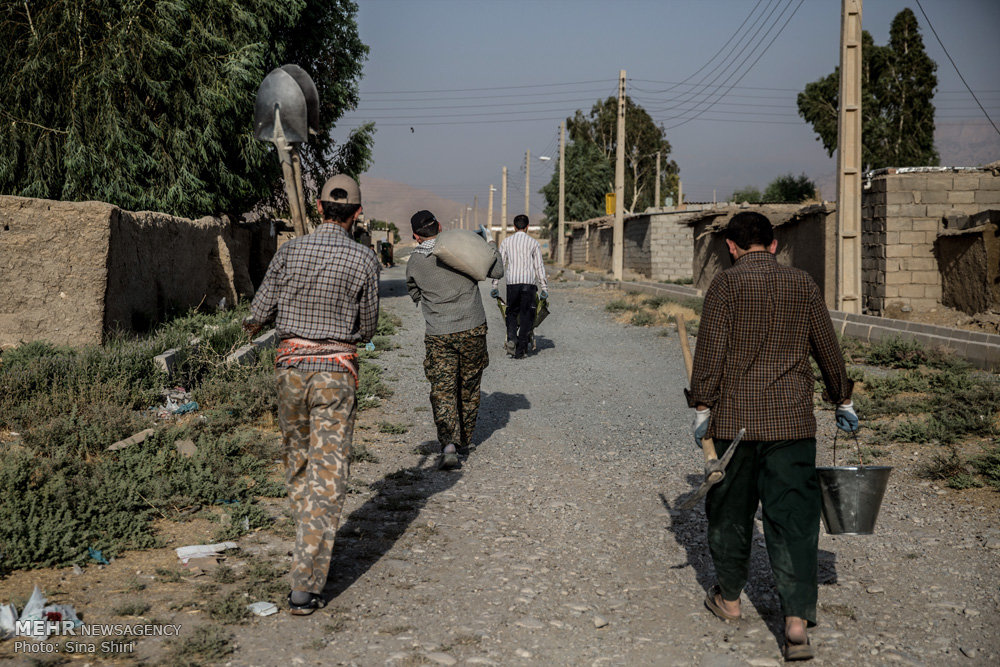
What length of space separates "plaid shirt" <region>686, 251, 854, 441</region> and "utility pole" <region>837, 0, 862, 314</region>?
10.4 m

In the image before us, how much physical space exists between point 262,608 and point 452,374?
2.72 m

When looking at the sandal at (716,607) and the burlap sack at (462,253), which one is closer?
the sandal at (716,607)

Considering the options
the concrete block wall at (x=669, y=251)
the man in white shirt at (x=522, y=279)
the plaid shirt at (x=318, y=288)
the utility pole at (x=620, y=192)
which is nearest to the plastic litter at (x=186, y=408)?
the plaid shirt at (x=318, y=288)

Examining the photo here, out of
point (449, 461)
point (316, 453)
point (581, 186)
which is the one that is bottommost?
point (449, 461)

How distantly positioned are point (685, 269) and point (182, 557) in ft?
90.3

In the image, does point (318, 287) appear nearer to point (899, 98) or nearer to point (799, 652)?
point (799, 652)

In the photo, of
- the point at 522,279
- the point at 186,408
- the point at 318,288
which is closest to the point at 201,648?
the point at 318,288

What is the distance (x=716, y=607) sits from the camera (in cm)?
350

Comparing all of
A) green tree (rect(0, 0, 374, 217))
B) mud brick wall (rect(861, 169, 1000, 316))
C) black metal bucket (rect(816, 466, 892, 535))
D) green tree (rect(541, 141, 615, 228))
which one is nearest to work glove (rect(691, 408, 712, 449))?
black metal bucket (rect(816, 466, 892, 535))

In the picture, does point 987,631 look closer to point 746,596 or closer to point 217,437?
point 746,596

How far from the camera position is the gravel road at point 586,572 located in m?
3.19

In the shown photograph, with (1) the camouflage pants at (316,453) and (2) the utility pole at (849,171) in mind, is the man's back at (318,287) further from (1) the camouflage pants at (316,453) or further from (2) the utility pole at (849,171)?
(2) the utility pole at (849,171)

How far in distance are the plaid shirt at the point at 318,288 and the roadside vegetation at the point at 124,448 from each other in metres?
1.43

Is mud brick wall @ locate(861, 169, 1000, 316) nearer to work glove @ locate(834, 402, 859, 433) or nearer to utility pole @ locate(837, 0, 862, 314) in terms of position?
utility pole @ locate(837, 0, 862, 314)
